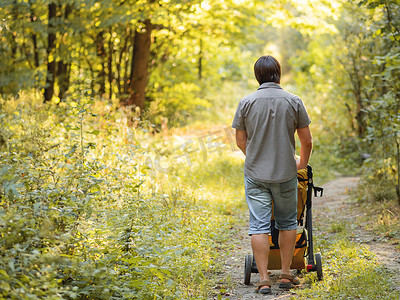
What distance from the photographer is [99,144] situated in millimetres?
7250

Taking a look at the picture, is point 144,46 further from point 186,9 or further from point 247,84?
point 247,84

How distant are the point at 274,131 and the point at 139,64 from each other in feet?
27.9

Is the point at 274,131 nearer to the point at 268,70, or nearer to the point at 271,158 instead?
the point at 271,158

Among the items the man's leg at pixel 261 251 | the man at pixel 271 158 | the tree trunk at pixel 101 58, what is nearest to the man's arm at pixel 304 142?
the man at pixel 271 158

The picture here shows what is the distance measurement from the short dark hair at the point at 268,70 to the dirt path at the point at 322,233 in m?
1.89

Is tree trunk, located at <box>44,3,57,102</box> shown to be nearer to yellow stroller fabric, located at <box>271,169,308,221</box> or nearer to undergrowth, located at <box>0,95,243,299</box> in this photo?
undergrowth, located at <box>0,95,243,299</box>

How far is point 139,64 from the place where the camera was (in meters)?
12.2

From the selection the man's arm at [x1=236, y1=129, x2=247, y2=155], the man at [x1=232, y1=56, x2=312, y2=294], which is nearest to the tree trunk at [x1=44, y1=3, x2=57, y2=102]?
the man's arm at [x1=236, y1=129, x2=247, y2=155]

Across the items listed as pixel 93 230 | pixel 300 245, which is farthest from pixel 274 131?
pixel 93 230

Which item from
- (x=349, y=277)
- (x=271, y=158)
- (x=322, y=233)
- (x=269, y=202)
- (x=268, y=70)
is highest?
(x=268, y=70)

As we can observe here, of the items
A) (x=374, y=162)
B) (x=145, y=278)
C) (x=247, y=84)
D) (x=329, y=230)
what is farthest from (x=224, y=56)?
(x=145, y=278)

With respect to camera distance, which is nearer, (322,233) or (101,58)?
(322,233)

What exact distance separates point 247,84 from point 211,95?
8.14 metres

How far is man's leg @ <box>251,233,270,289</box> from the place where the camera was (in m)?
4.25
